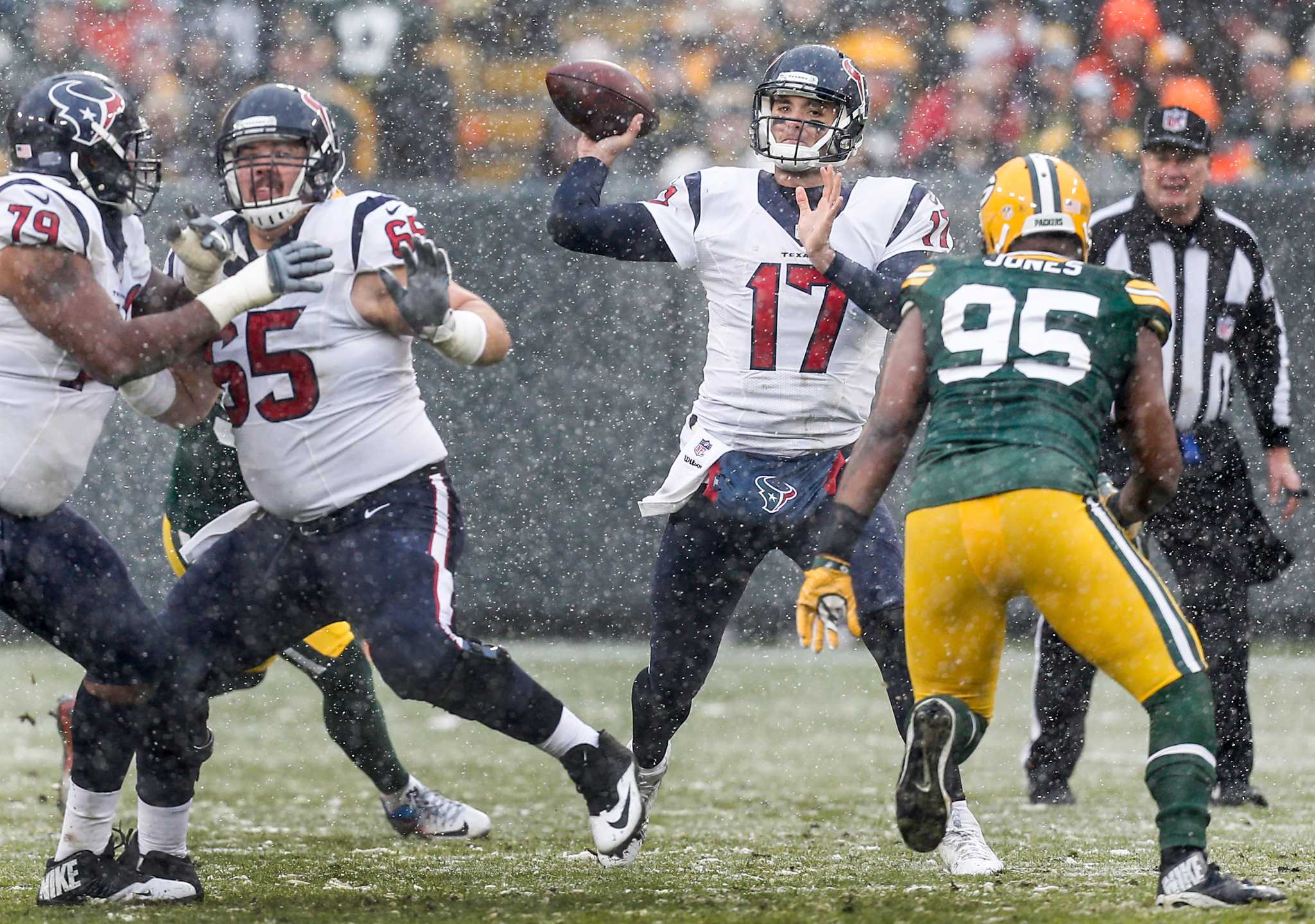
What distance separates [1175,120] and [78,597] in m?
3.17

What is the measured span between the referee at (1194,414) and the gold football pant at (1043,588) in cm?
186

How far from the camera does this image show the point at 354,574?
3402 mm

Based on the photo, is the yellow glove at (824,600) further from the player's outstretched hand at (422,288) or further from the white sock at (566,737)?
the player's outstretched hand at (422,288)

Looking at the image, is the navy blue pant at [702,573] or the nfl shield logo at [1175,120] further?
the nfl shield logo at [1175,120]

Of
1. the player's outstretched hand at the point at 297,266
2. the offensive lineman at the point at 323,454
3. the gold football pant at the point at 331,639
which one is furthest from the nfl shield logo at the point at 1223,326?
the player's outstretched hand at the point at 297,266

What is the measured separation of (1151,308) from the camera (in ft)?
10.2

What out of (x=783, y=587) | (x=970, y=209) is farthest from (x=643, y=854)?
(x=970, y=209)

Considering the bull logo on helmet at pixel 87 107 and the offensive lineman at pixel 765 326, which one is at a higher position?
the bull logo on helmet at pixel 87 107

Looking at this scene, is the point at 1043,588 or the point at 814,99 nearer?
the point at 1043,588

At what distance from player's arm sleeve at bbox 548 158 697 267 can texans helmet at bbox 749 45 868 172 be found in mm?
273

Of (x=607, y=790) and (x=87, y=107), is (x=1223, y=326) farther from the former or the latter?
(x=87, y=107)

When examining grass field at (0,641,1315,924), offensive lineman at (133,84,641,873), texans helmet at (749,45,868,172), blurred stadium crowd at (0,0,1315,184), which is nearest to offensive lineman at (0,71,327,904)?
offensive lineman at (133,84,641,873)

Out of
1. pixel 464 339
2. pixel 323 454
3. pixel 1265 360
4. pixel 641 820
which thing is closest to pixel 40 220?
pixel 323 454

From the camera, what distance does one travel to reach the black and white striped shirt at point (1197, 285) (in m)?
4.86
